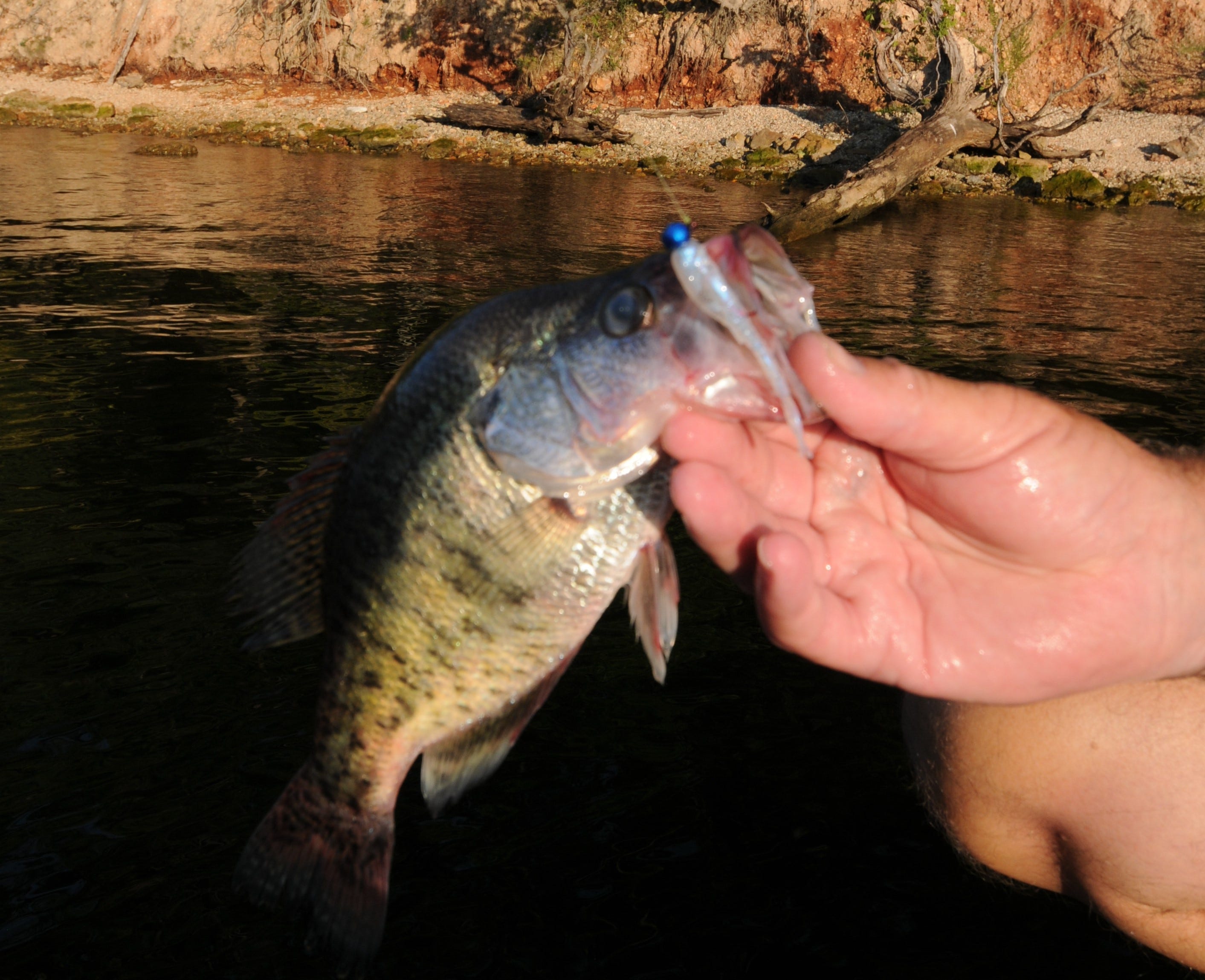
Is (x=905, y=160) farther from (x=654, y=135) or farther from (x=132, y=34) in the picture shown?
(x=132, y=34)

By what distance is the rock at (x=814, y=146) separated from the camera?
24.8 meters

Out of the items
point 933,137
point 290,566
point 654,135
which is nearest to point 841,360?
point 290,566

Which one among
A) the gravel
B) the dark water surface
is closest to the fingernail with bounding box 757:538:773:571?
the dark water surface

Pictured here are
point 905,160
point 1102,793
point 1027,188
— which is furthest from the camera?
point 1027,188

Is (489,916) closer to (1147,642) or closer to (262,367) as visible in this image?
(1147,642)

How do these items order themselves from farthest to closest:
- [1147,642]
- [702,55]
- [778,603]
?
[702,55] → [1147,642] → [778,603]

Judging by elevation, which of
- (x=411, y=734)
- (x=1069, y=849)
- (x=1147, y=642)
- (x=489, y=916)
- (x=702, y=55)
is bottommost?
(x=489, y=916)

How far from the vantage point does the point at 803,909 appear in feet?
12.6

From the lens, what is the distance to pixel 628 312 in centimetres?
243

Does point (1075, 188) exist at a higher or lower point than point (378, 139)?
higher

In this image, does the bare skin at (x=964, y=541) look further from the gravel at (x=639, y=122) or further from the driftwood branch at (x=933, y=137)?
the gravel at (x=639, y=122)

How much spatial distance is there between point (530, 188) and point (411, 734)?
65.4 feet

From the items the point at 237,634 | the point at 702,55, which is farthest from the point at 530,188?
the point at 237,634

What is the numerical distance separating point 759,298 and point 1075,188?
22.0m
